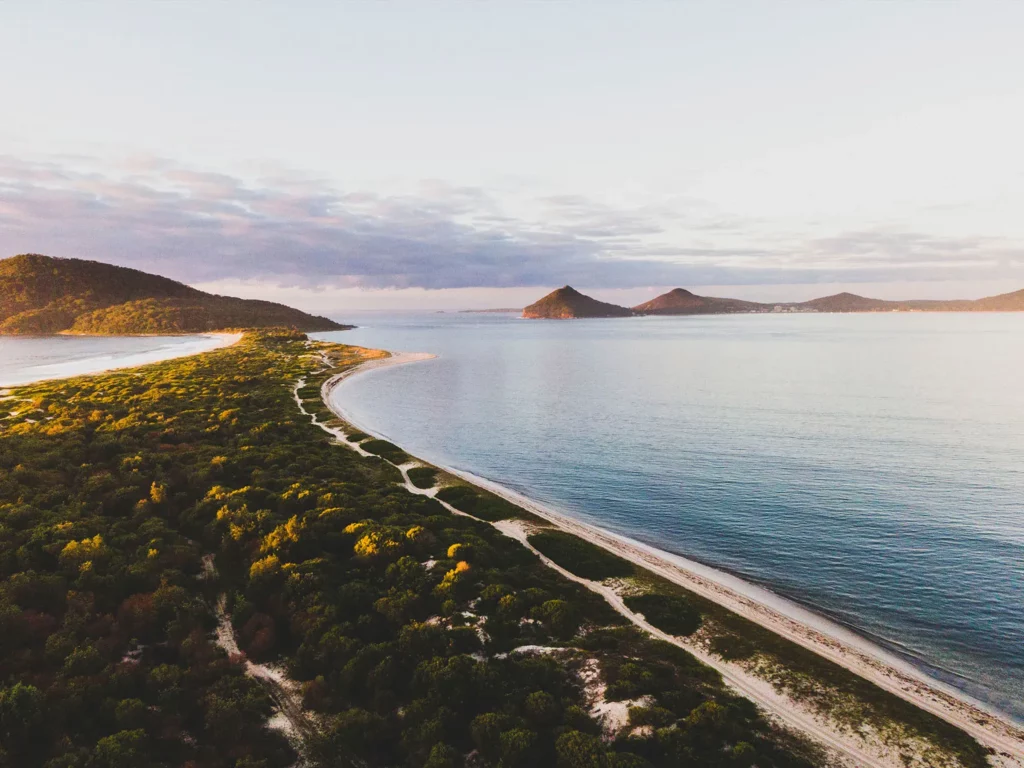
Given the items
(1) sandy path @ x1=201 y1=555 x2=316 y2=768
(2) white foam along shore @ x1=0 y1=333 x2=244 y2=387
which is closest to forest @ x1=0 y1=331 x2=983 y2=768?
(1) sandy path @ x1=201 y1=555 x2=316 y2=768

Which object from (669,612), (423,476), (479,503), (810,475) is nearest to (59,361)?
(423,476)

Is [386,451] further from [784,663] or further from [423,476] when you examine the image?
[784,663]

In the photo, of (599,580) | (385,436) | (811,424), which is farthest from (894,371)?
(599,580)

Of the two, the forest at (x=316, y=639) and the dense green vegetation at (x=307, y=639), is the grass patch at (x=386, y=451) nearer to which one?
the forest at (x=316, y=639)

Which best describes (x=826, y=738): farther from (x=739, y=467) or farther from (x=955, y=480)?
(x=955, y=480)

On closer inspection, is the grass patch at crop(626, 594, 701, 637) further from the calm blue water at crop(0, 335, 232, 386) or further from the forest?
the calm blue water at crop(0, 335, 232, 386)

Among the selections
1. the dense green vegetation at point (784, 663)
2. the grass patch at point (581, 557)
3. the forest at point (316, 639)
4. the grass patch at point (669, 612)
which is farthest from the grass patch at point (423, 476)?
the grass patch at point (669, 612)
